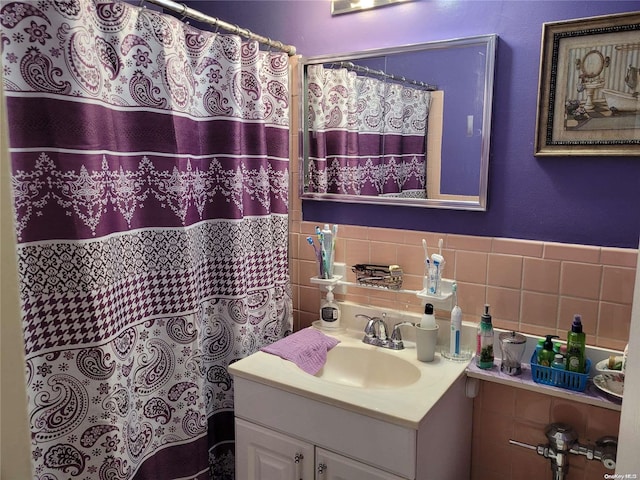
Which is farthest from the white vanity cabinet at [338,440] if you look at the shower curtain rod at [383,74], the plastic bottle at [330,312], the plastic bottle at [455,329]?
the shower curtain rod at [383,74]

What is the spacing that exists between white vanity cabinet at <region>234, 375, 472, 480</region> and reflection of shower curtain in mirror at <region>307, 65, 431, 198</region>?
2.43ft

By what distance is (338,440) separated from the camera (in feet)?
4.83

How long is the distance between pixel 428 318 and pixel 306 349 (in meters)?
0.43

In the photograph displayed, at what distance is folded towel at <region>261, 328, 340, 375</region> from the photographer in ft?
5.65

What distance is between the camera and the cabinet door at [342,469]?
1416mm

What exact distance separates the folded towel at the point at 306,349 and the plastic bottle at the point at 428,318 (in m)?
0.35

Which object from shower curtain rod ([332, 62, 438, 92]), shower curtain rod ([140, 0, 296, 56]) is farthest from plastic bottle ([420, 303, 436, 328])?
shower curtain rod ([140, 0, 296, 56])

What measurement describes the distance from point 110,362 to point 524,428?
1314 mm

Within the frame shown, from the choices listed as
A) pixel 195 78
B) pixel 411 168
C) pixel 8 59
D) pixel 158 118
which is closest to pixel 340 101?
pixel 411 168

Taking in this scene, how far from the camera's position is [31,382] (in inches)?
50.4

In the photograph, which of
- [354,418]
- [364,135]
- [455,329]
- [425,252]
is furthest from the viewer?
[364,135]

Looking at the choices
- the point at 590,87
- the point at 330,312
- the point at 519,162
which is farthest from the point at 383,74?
the point at 330,312

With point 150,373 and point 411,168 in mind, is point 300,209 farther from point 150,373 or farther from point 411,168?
point 150,373

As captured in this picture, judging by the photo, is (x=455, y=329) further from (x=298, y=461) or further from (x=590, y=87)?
(x=590, y=87)
